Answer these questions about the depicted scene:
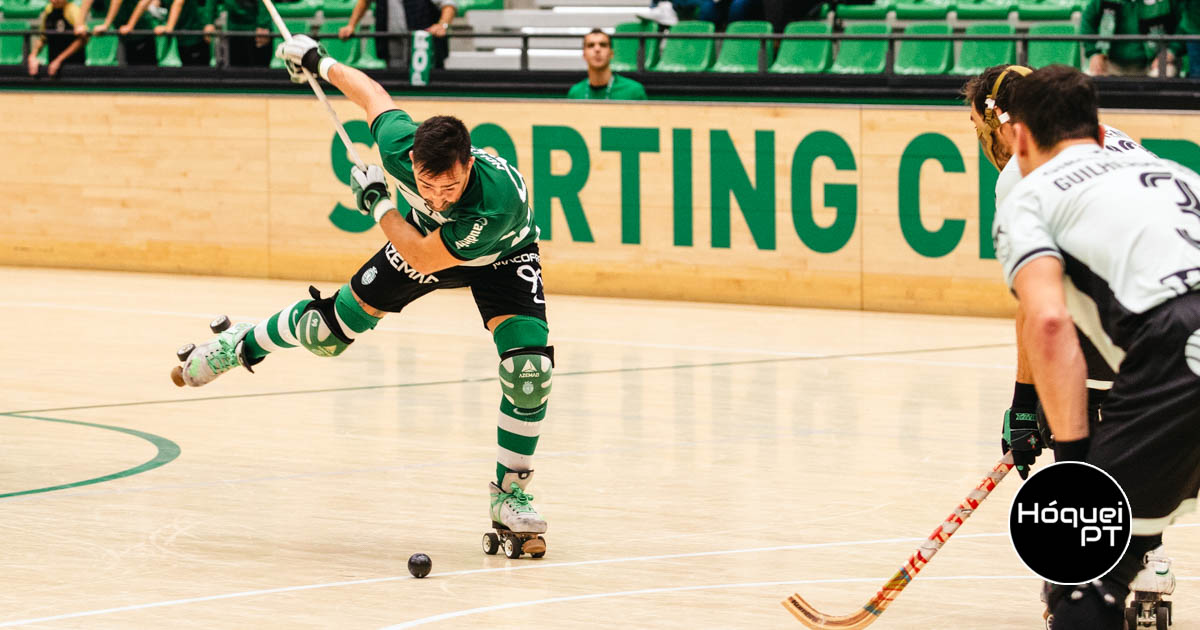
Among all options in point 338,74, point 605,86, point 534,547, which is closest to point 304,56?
point 338,74

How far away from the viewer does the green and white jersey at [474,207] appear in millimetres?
7332

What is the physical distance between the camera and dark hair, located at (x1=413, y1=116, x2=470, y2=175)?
23.2 ft

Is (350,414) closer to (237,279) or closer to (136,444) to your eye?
(136,444)

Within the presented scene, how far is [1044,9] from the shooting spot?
17406 millimetres

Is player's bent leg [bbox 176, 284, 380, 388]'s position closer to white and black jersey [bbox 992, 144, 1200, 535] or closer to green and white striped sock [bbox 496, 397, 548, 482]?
green and white striped sock [bbox 496, 397, 548, 482]

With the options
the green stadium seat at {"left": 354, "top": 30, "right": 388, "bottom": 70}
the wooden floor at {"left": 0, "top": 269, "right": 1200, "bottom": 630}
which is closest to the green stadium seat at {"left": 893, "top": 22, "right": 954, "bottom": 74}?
the wooden floor at {"left": 0, "top": 269, "right": 1200, "bottom": 630}

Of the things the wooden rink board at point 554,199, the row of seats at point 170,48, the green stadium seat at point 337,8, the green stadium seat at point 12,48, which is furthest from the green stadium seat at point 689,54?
the green stadium seat at point 12,48

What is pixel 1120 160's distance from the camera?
4781 mm

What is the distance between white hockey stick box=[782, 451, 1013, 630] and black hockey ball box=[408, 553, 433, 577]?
5.00 ft

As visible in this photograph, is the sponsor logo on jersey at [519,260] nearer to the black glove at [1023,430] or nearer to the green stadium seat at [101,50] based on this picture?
the black glove at [1023,430]

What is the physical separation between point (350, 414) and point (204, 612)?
4.57m

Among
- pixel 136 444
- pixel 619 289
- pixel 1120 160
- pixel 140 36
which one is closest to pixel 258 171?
pixel 140 36

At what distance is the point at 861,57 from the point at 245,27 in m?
6.69

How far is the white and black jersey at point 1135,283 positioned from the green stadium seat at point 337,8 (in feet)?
56.2
